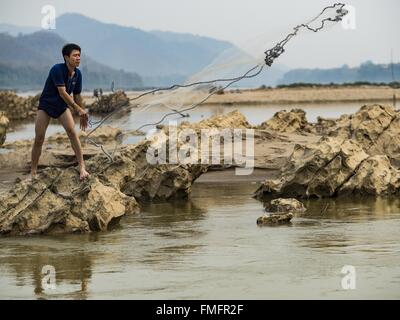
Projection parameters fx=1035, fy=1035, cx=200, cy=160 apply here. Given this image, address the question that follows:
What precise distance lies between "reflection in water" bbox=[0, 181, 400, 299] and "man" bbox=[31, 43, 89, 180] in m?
1.18

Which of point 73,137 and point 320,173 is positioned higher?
point 73,137

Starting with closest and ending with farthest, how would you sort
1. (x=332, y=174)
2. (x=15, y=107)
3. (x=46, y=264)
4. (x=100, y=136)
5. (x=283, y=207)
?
(x=46, y=264), (x=283, y=207), (x=332, y=174), (x=100, y=136), (x=15, y=107)

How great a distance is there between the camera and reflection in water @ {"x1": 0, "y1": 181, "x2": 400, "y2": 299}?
792 cm

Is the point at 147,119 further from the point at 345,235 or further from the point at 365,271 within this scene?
the point at 365,271

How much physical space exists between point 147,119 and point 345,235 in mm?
3682

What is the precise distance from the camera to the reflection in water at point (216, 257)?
7.92m

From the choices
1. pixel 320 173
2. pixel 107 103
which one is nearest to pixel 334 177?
pixel 320 173

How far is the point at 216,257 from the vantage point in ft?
30.6

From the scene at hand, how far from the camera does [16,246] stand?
10.2m

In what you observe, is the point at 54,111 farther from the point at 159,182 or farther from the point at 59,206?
the point at 159,182

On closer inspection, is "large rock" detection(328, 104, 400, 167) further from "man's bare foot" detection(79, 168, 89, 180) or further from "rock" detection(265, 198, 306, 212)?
"man's bare foot" detection(79, 168, 89, 180)

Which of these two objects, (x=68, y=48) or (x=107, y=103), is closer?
(x=68, y=48)

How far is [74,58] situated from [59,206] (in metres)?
1.61

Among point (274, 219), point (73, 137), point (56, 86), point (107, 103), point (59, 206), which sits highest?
point (107, 103)
